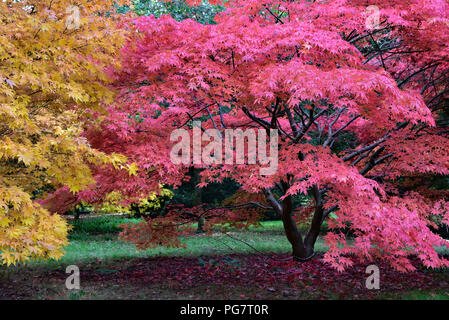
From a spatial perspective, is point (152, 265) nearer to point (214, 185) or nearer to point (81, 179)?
point (81, 179)

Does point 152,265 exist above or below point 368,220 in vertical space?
below

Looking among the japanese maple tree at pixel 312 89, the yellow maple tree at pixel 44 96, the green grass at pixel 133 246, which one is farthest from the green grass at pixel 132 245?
the yellow maple tree at pixel 44 96

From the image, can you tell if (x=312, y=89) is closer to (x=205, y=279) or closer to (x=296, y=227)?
(x=296, y=227)

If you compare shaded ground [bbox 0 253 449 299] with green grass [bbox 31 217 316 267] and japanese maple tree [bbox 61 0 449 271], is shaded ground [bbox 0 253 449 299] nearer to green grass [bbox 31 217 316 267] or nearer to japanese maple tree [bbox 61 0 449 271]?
green grass [bbox 31 217 316 267]

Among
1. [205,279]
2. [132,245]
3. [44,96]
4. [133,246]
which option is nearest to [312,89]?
[44,96]

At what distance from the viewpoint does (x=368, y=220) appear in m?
5.06

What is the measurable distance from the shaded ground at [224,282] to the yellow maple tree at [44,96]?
2281 millimetres

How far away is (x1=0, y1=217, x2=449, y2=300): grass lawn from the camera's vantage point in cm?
632

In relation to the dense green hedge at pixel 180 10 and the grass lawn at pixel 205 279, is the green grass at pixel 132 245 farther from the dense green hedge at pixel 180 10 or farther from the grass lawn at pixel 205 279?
the dense green hedge at pixel 180 10

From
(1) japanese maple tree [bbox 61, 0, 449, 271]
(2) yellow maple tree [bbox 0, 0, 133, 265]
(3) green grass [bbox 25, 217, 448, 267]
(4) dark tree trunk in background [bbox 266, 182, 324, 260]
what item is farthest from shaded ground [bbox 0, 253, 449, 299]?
(2) yellow maple tree [bbox 0, 0, 133, 265]

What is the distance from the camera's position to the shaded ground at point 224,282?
248 inches

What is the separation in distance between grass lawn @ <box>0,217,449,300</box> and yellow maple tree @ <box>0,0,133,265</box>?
2.39 m
